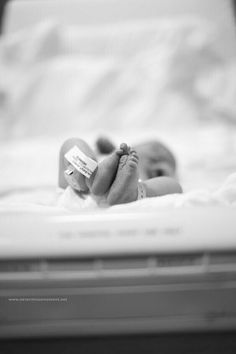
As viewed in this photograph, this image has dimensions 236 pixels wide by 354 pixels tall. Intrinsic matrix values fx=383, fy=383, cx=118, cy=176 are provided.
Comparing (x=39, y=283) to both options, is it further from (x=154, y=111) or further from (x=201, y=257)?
(x=154, y=111)

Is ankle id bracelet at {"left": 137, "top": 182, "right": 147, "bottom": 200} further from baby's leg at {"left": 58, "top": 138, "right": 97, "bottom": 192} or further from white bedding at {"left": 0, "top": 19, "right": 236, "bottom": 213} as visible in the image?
white bedding at {"left": 0, "top": 19, "right": 236, "bottom": 213}

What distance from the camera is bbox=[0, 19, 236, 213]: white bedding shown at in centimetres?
123

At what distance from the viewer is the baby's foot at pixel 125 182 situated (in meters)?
0.63

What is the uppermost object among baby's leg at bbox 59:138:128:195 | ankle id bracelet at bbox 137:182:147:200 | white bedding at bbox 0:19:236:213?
white bedding at bbox 0:19:236:213

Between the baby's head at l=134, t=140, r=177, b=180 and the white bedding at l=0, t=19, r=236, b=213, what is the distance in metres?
0.16

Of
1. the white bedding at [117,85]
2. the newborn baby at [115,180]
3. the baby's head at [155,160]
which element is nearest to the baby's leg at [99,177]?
the newborn baby at [115,180]

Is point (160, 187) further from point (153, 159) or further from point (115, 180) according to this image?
point (153, 159)

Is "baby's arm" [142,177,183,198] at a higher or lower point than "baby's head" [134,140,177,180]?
lower

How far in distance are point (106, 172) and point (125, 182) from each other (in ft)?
0.12

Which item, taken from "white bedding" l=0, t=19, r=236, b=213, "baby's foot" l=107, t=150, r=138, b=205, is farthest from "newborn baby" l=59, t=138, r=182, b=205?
"white bedding" l=0, t=19, r=236, b=213

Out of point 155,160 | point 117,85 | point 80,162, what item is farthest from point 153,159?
point 117,85

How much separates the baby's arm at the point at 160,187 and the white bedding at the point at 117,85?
0.40m

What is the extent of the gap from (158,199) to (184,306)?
177mm

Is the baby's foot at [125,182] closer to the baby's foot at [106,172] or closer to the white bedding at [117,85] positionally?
the baby's foot at [106,172]
